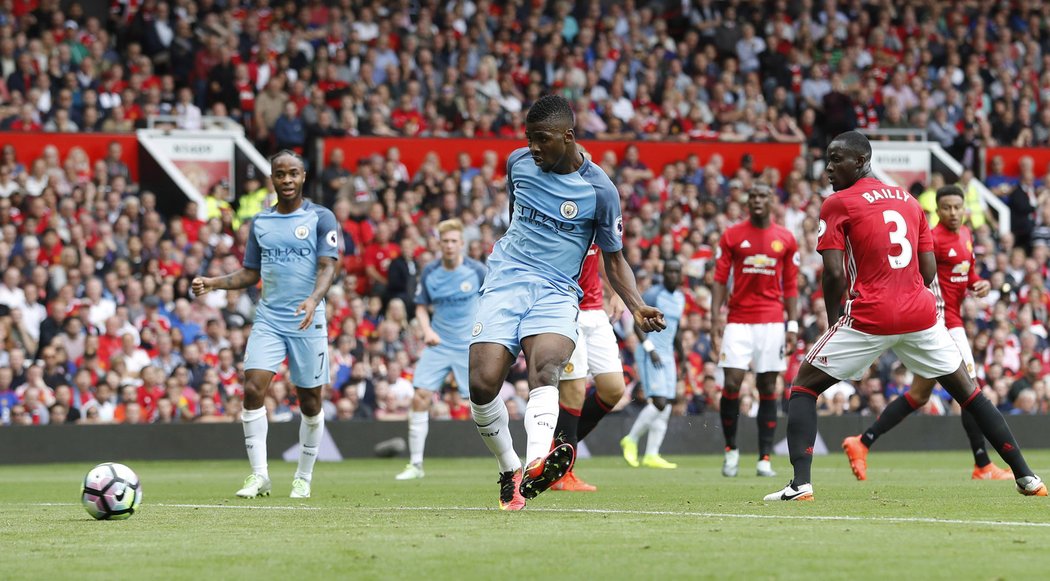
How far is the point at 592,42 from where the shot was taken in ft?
99.4

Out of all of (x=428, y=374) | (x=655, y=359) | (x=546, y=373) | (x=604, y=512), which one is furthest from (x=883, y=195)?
(x=655, y=359)

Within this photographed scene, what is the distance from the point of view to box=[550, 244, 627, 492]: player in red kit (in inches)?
507

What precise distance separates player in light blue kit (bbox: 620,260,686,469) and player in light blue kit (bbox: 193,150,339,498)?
626 centimetres

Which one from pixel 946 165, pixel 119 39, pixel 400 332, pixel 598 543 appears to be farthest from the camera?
pixel 946 165

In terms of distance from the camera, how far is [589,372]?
13727 millimetres

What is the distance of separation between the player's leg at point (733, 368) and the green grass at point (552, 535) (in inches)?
89.3

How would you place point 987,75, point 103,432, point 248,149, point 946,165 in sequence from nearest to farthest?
point 103,432
point 248,149
point 946,165
point 987,75

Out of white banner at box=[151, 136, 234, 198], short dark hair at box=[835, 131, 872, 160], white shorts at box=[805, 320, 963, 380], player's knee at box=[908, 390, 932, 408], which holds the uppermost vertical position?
white banner at box=[151, 136, 234, 198]

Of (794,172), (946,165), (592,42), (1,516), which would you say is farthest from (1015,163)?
(1,516)

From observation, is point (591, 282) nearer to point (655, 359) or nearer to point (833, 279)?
point (833, 279)

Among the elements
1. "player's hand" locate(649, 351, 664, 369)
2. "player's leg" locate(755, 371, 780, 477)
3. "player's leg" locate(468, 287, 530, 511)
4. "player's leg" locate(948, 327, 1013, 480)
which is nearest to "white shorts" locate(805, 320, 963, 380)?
"player's leg" locate(468, 287, 530, 511)

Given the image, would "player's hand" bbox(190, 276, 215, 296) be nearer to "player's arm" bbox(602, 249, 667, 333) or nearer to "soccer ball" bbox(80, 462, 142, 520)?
"soccer ball" bbox(80, 462, 142, 520)

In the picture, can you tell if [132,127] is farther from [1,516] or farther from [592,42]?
[1,516]

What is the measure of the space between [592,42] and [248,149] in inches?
323
